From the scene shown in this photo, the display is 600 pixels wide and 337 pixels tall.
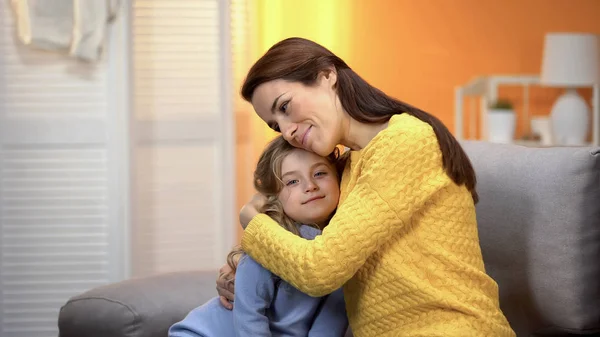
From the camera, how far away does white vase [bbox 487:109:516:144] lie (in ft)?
15.7

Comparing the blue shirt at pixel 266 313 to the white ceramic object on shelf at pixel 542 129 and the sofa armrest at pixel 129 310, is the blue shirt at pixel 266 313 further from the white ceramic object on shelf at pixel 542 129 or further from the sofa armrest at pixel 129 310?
the white ceramic object on shelf at pixel 542 129

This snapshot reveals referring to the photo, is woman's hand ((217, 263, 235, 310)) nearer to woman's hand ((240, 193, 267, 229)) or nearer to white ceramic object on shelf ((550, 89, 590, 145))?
woman's hand ((240, 193, 267, 229))

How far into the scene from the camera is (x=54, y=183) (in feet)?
11.5

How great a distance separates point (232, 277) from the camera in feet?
5.71

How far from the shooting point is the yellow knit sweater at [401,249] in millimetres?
1454

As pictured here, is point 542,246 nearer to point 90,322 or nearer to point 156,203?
point 90,322

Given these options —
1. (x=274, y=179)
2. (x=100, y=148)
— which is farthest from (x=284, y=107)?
(x=100, y=148)

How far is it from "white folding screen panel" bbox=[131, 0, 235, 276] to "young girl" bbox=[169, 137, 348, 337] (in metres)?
1.95

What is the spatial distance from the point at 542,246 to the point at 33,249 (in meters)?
2.35

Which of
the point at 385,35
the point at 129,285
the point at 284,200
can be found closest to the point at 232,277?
the point at 284,200

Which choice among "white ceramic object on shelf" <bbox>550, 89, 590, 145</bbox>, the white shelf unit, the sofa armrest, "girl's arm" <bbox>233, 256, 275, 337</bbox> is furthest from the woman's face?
"white ceramic object on shelf" <bbox>550, 89, 590, 145</bbox>

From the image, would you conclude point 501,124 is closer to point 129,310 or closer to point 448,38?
point 448,38

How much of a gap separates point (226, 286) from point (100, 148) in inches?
74.4

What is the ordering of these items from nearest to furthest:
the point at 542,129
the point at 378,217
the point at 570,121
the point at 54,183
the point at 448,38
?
the point at 378,217, the point at 54,183, the point at 570,121, the point at 542,129, the point at 448,38
